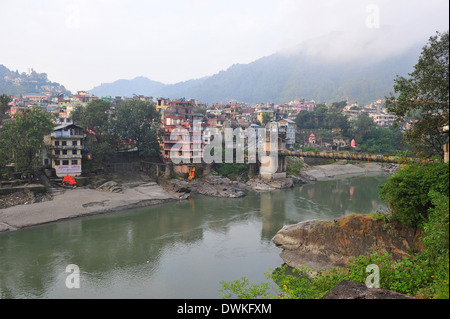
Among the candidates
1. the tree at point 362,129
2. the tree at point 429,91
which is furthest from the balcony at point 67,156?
the tree at point 362,129

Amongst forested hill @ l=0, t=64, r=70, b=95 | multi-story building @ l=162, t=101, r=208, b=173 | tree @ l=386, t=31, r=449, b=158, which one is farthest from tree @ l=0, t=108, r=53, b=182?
forested hill @ l=0, t=64, r=70, b=95

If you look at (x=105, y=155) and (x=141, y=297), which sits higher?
(x=105, y=155)

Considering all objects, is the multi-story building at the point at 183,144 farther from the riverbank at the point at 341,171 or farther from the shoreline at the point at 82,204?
the riverbank at the point at 341,171

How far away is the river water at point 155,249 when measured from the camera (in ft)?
43.4

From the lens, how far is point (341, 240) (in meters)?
13.6

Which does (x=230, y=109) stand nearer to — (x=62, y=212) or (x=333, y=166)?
(x=333, y=166)

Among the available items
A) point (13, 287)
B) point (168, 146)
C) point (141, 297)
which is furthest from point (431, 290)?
point (168, 146)

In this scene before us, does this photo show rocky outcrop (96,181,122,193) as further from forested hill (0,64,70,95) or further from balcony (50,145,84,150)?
forested hill (0,64,70,95)

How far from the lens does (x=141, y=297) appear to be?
40.4 feet

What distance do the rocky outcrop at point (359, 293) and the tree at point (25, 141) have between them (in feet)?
82.0

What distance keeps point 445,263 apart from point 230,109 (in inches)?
2347

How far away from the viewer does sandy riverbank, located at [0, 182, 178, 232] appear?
830 inches

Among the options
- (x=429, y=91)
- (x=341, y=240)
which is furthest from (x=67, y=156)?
(x=429, y=91)

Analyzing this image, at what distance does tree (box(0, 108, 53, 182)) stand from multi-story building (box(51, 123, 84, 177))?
189 cm
